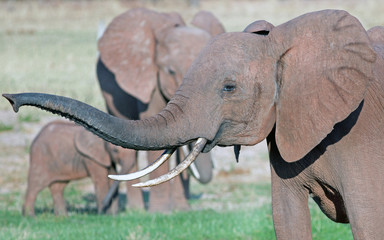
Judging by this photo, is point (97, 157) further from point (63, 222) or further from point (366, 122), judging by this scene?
point (366, 122)

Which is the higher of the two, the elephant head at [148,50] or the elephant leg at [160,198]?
the elephant head at [148,50]

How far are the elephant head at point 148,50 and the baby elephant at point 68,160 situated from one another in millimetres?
830

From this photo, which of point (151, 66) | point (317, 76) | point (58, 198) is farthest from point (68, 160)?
point (317, 76)

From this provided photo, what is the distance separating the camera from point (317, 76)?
4.28 meters

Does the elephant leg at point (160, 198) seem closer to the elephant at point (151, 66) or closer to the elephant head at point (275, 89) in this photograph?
the elephant at point (151, 66)

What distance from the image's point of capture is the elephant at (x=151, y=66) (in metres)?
9.88

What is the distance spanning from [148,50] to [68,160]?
5.77 ft

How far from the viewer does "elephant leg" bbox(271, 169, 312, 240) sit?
479cm

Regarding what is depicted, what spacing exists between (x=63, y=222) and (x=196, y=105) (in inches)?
177

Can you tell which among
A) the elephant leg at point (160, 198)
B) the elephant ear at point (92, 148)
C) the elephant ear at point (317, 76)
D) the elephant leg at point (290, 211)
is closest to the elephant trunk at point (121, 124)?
the elephant ear at point (317, 76)

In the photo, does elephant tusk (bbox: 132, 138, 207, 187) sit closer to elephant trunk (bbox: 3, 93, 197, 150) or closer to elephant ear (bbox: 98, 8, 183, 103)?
elephant trunk (bbox: 3, 93, 197, 150)

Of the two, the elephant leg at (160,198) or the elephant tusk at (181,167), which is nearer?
the elephant tusk at (181,167)

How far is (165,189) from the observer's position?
9953 mm

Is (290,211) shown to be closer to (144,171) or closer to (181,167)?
(181,167)
